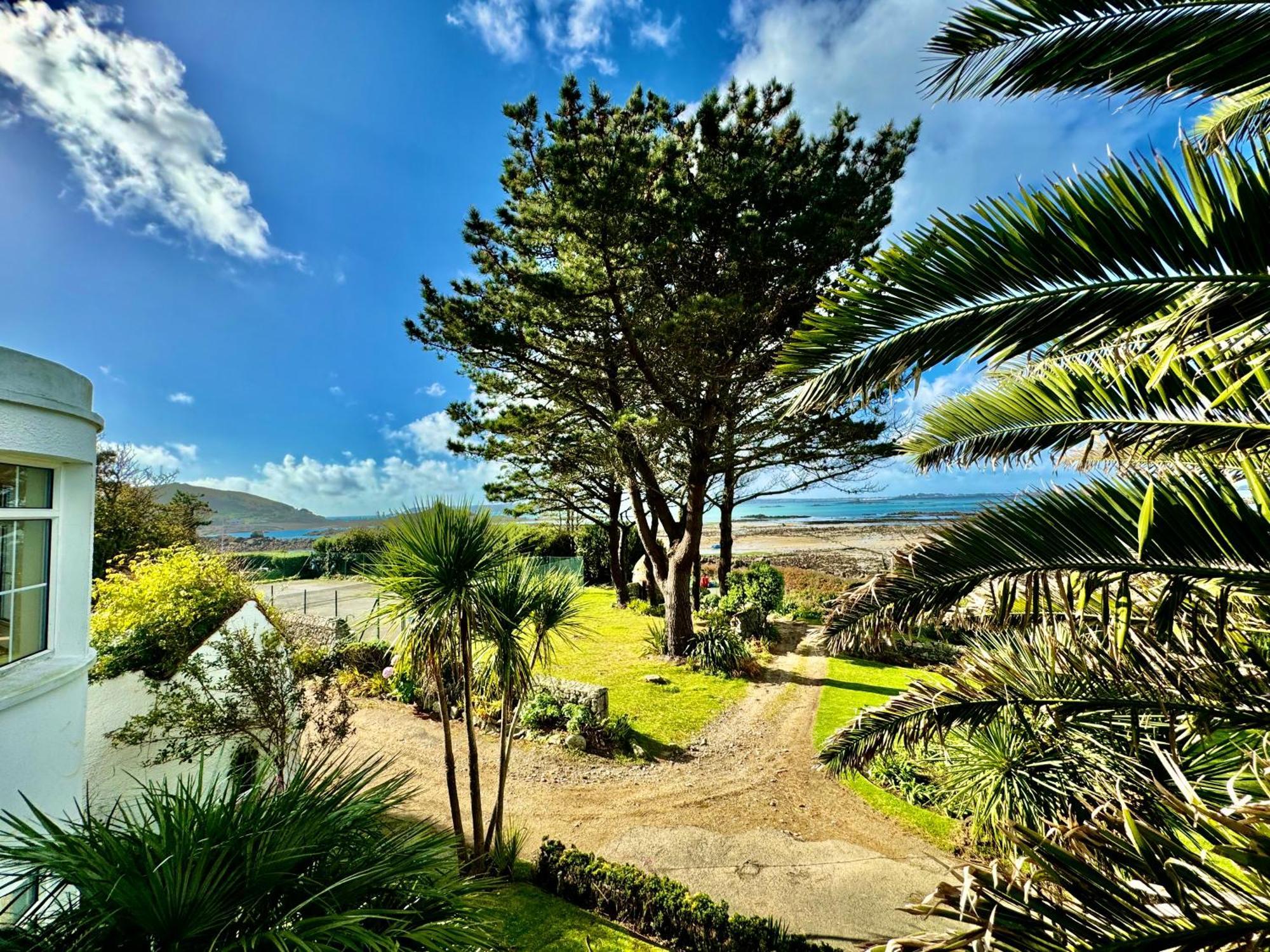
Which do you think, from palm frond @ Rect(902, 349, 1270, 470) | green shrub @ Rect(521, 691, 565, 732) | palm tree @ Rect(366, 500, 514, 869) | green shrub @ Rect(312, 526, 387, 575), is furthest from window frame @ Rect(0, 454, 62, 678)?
green shrub @ Rect(312, 526, 387, 575)

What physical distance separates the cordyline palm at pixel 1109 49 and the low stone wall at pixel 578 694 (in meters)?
9.05

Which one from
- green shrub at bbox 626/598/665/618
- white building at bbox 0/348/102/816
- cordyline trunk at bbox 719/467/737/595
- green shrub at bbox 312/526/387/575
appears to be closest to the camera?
white building at bbox 0/348/102/816

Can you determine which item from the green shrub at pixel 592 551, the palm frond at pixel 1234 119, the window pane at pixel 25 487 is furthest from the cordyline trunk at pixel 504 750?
the green shrub at pixel 592 551

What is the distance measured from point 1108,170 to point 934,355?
3.09 feet

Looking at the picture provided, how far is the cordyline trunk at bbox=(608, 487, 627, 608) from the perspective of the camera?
64.1 ft

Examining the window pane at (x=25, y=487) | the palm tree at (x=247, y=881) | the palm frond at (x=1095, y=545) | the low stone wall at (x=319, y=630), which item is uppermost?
the window pane at (x=25, y=487)

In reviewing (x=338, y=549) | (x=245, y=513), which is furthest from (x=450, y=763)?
(x=245, y=513)

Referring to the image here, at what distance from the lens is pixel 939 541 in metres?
3.22

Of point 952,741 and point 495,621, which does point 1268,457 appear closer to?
point 952,741

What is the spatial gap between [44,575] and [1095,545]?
25.7 feet

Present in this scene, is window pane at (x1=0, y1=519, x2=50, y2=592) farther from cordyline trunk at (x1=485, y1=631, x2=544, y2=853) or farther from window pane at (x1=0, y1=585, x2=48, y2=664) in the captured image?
cordyline trunk at (x1=485, y1=631, x2=544, y2=853)

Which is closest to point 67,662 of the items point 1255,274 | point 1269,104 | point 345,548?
point 1255,274

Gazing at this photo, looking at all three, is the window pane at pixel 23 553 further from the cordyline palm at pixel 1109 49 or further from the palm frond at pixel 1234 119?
the palm frond at pixel 1234 119

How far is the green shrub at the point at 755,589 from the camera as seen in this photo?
606 inches
